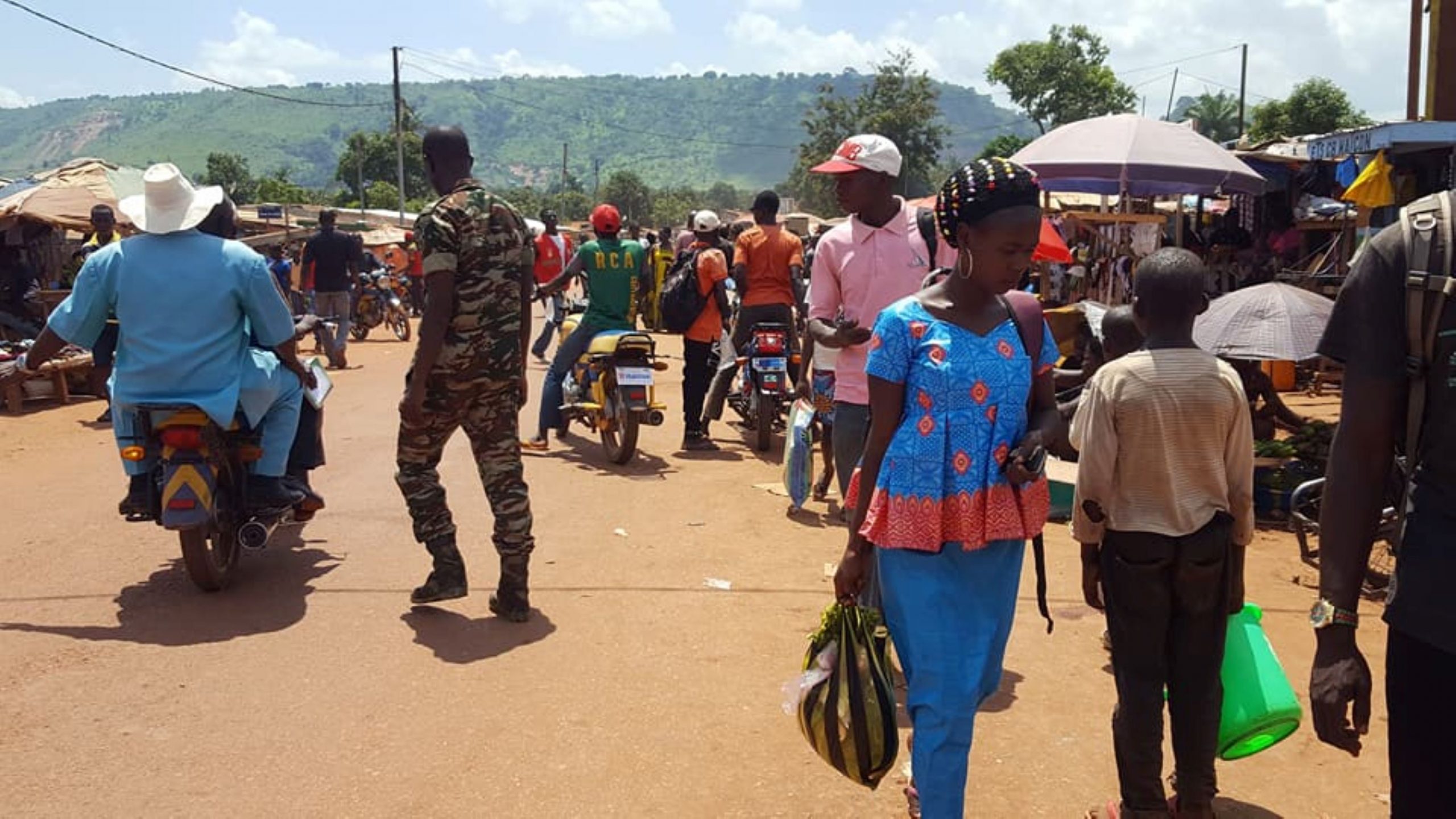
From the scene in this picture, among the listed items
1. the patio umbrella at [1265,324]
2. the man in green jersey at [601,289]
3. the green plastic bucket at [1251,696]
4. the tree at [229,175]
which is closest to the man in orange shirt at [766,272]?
the man in green jersey at [601,289]

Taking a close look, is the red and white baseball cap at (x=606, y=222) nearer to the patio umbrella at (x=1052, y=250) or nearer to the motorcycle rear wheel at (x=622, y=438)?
the motorcycle rear wheel at (x=622, y=438)

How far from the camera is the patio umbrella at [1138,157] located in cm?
1008

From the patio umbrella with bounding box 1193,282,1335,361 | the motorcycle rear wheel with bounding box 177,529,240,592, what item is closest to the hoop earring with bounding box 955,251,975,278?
the motorcycle rear wheel with bounding box 177,529,240,592

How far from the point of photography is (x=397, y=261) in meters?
26.7

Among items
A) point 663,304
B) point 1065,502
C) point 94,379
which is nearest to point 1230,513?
point 1065,502

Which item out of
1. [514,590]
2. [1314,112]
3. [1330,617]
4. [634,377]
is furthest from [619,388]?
[1314,112]

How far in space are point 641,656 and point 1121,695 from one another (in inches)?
85.4

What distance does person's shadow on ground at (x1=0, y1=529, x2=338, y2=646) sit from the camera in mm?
5078

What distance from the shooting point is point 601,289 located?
928cm

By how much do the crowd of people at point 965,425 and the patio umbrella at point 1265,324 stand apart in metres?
2.89

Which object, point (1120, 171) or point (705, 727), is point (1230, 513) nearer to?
point (705, 727)

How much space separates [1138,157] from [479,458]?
22.8 ft

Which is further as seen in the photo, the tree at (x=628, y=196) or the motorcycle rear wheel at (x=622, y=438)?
the tree at (x=628, y=196)

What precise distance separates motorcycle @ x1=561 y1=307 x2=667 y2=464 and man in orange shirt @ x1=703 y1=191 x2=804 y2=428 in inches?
33.8
